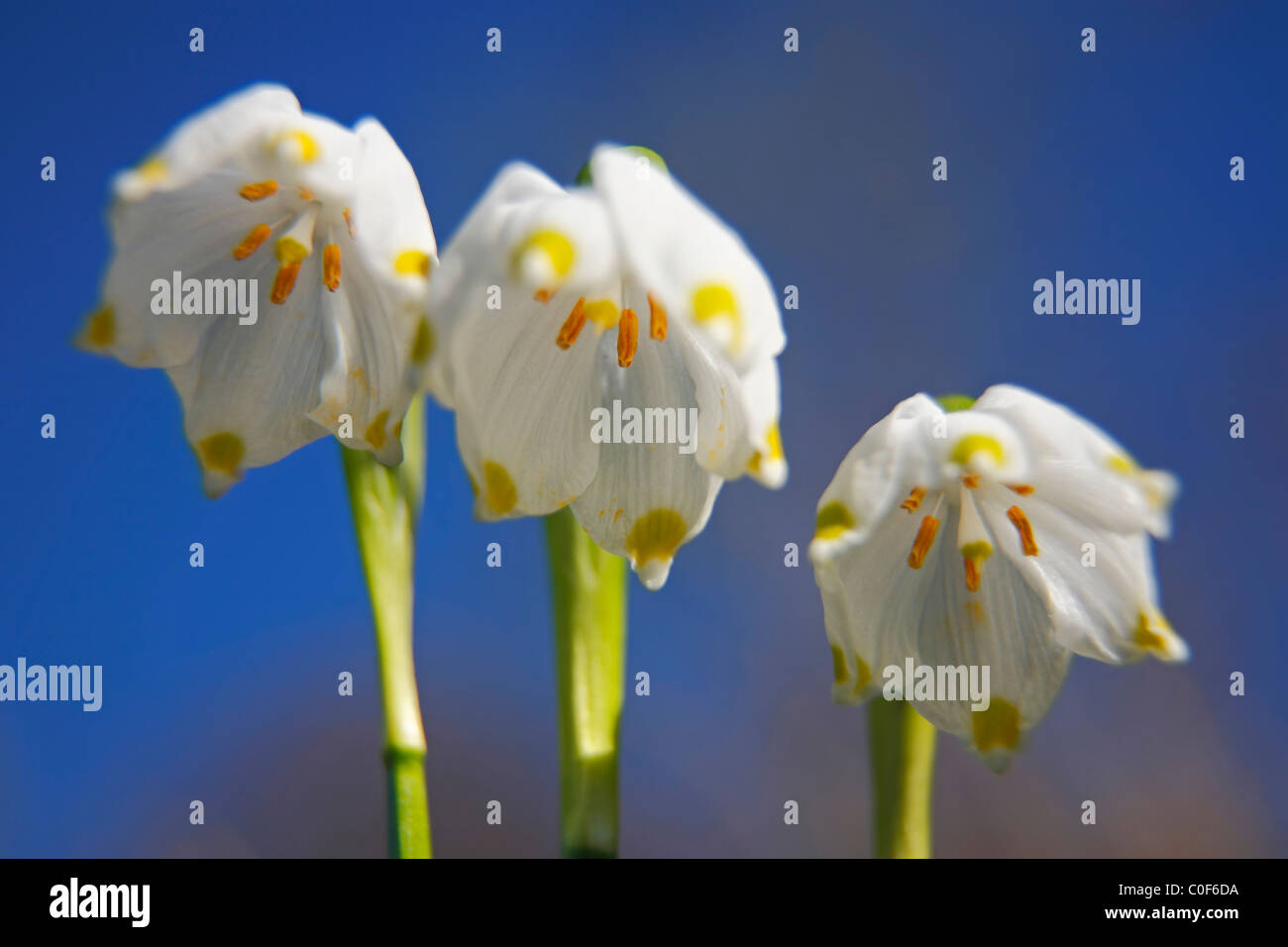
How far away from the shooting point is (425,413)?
0.52 metres

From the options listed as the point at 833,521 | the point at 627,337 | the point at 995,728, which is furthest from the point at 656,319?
the point at 995,728

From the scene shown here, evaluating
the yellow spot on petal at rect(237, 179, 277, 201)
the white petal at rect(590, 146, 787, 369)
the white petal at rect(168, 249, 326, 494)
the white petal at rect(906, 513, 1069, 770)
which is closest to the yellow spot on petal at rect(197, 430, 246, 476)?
the white petal at rect(168, 249, 326, 494)

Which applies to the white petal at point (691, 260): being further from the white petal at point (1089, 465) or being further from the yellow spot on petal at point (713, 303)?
the white petal at point (1089, 465)

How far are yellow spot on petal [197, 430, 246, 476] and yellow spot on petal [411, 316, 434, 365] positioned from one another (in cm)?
16

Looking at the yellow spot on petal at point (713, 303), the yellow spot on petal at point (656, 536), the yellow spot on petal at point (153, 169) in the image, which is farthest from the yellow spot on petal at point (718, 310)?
the yellow spot on petal at point (153, 169)

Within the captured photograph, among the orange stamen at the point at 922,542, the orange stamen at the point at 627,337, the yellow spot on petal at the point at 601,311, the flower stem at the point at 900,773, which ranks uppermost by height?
the yellow spot on petal at the point at 601,311

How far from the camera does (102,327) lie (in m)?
0.47

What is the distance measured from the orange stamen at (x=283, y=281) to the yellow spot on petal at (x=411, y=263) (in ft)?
0.40

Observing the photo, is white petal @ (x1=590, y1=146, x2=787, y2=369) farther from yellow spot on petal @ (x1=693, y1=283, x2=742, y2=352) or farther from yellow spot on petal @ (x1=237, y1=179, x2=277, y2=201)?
yellow spot on petal @ (x1=237, y1=179, x2=277, y2=201)

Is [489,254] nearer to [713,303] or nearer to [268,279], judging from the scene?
[713,303]

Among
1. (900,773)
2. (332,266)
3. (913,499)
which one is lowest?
(900,773)

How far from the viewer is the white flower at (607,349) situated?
Result: 0.39 m

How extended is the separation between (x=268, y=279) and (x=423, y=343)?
0.19 m
